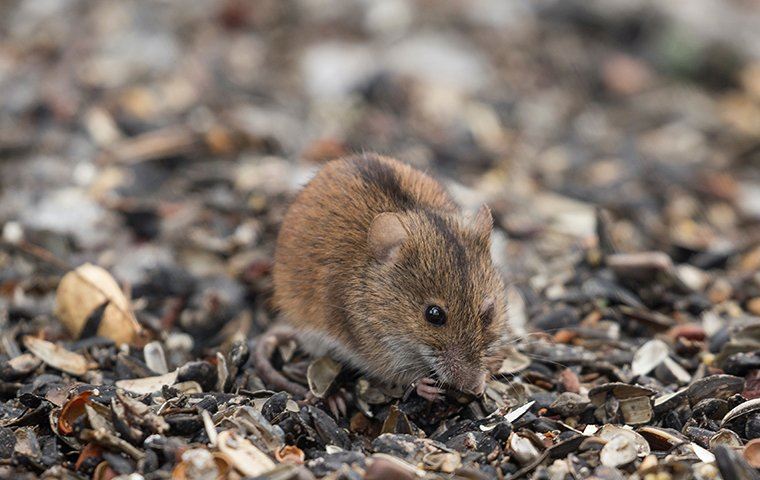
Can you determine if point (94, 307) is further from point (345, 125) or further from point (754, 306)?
point (754, 306)

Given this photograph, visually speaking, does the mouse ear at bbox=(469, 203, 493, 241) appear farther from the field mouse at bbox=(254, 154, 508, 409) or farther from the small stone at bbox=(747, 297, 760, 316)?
the small stone at bbox=(747, 297, 760, 316)

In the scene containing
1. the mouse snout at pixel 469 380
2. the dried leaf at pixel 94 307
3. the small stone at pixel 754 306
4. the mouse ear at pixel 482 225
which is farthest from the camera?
the small stone at pixel 754 306

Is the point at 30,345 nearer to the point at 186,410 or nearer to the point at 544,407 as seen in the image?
the point at 186,410

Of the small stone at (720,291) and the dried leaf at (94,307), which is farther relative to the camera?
the small stone at (720,291)

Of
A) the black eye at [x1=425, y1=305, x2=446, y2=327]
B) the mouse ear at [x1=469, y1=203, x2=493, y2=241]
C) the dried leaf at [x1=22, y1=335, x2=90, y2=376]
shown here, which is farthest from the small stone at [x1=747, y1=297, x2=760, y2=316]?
the dried leaf at [x1=22, y1=335, x2=90, y2=376]

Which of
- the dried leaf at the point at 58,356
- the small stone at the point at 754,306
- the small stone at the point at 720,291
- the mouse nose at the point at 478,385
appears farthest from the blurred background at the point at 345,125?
the mouse nose at the point at 478,385

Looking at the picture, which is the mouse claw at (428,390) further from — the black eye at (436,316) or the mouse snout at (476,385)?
the black eye at (436,316)

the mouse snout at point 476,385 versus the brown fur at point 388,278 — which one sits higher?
the brown fur at point 388,278
